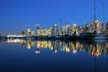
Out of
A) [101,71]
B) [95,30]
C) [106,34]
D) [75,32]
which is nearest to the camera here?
[101,71]

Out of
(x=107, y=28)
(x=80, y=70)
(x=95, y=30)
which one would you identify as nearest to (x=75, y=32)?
(x=95, y=30)

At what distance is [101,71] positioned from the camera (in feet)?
62.2

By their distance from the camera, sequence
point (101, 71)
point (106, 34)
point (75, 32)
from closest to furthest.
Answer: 1. point (101, 71)
2. point (106, 34)
3. point (75, 32)

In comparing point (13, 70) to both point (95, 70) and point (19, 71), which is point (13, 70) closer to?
point (19, 71)

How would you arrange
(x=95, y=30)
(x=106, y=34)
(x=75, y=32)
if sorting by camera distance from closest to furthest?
(x=106, y=34), (x=95, y=30), (x=75, y=32)

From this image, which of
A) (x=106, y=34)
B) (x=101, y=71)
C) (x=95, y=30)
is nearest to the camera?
(x=101, y=71)

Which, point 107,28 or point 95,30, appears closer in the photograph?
point 107,28

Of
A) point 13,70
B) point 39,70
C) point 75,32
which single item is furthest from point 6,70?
point 75,32

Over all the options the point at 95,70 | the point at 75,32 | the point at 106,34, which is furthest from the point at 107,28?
the point at 95,70

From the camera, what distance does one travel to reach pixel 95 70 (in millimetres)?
19625

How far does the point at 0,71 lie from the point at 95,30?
150m

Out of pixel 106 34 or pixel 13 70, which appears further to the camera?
pixel 106 34

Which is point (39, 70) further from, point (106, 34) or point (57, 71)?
point (106, 34)

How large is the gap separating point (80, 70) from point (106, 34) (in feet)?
422
